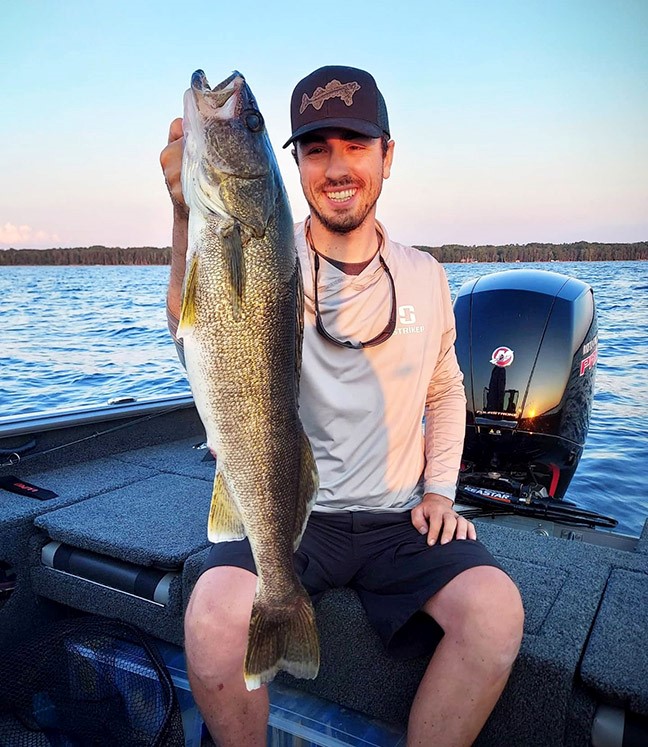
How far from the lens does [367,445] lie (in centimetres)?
279

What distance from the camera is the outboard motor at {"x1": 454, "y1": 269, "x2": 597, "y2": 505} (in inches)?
172

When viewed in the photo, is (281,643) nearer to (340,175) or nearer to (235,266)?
(235,266)

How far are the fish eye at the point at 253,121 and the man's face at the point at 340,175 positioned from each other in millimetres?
755

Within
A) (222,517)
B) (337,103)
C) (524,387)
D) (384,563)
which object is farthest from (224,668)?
(524,387)

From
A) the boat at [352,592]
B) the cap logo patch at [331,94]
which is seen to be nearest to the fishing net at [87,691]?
the boat at [352,592]

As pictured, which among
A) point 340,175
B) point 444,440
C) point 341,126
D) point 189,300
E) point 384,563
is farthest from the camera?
point 444,440

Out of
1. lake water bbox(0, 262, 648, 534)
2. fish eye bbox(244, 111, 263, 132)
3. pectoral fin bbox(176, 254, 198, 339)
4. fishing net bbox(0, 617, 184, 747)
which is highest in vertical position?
fish eye bbox(244, 111, 263, 132)

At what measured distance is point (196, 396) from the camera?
6.81 ft

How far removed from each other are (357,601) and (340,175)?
1738 mm

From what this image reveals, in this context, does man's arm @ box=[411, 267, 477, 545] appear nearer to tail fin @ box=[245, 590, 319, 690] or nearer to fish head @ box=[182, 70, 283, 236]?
tail fin @ box=[245, 590, 319, 690]

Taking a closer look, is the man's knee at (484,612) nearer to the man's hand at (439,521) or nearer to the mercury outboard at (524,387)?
the man's hand at (439,521)

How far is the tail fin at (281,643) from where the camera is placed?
216 centimetres

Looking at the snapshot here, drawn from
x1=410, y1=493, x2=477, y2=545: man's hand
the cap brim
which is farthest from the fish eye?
x1=410, y1=493, x2=477, y2=545: man's hand

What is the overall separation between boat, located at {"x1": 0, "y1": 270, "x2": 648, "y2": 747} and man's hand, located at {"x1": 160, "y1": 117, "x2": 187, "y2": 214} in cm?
162
